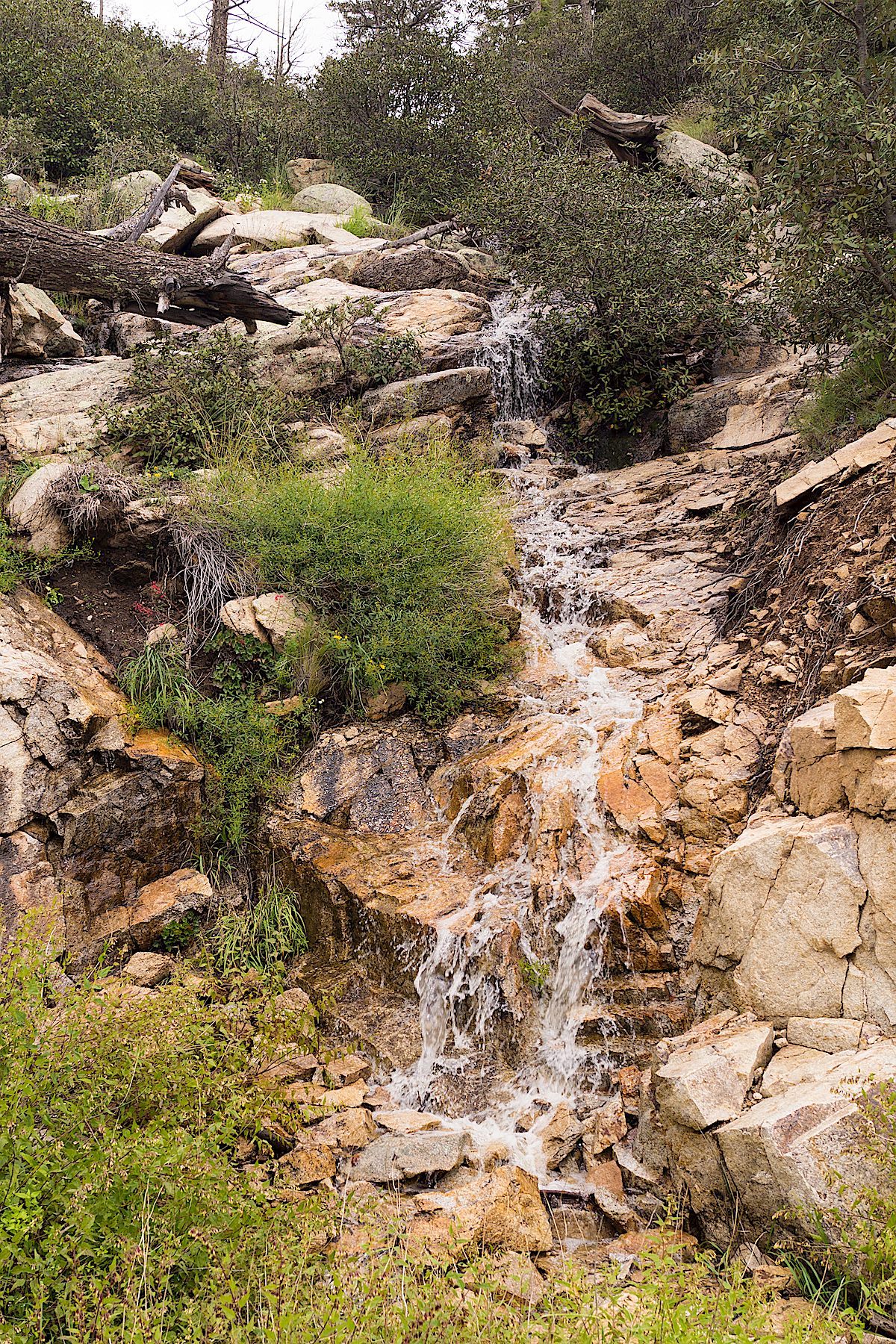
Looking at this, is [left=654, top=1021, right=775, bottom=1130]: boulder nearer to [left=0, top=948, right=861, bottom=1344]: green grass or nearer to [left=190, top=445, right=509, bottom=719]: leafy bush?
[left=0, top=948, right=861, bottom=1344]: green grass

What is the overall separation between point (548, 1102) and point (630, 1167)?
0.74 metres

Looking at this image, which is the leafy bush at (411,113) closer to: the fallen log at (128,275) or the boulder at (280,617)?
the fallen log at (128,275)

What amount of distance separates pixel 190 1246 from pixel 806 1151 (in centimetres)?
223

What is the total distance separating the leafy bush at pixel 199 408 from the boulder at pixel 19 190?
565cm

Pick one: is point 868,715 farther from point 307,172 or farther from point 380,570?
point 307,172

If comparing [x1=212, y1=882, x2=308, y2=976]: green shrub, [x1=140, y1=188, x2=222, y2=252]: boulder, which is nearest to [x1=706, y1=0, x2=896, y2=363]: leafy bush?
[x1=212, y1=882, x2=308, y2=976]: green shrub

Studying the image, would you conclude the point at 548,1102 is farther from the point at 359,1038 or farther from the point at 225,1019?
the point at 225,1019

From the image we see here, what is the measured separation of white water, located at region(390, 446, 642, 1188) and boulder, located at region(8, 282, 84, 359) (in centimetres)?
754

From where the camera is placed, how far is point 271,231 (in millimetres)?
15000

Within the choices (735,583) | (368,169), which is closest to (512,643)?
(735,583)

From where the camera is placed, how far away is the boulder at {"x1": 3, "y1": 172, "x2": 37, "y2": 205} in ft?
42.9

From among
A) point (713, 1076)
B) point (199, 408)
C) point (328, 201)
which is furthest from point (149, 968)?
point (328, 201)

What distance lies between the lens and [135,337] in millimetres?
10422

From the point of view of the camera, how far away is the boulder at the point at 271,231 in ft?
47.6
